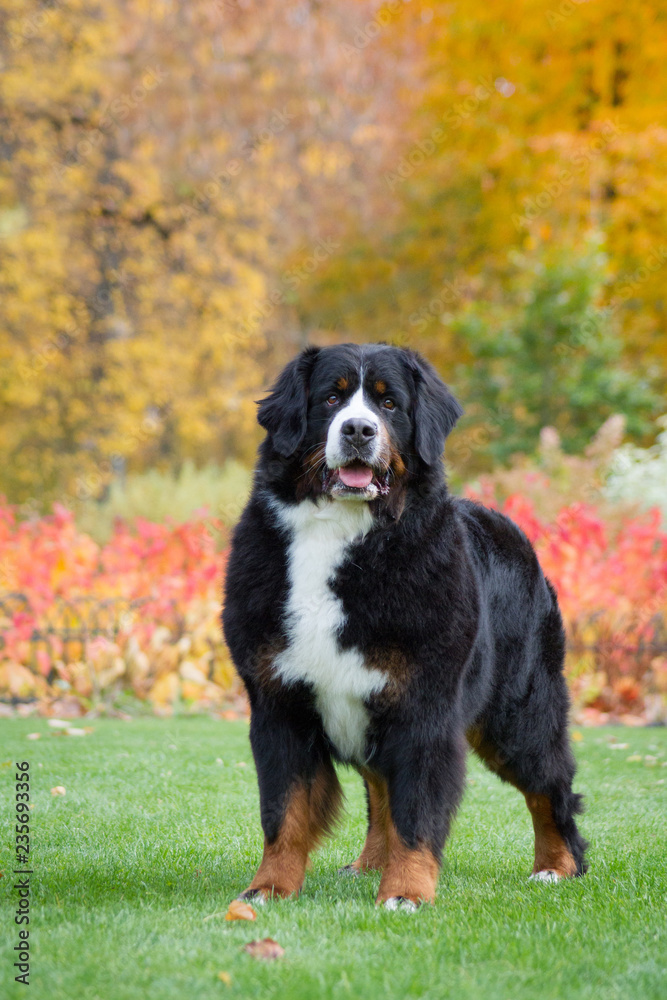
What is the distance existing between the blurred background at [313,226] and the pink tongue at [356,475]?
748cm

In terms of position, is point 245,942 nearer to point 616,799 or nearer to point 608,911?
point 608,911

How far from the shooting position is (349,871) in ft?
12.1

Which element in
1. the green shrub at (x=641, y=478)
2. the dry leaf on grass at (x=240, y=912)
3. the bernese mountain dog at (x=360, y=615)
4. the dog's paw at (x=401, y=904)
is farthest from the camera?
the green shrub at (x=641, y=478)

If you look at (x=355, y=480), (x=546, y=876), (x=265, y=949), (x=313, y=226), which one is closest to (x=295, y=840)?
(x=265, y=949)

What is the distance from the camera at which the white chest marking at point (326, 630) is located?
307 centimetres

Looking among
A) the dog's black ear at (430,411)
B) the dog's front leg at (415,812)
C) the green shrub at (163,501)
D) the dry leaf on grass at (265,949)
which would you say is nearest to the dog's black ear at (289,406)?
the dog's black ear at (430,411)

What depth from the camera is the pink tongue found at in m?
3.19

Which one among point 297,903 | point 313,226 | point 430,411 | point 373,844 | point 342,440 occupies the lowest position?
point 373,844

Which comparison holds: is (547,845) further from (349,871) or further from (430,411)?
(430,411)

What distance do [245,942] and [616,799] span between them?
2954 mm

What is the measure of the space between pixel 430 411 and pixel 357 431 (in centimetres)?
41

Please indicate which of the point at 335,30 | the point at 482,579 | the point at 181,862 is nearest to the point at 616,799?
the point at 482,579

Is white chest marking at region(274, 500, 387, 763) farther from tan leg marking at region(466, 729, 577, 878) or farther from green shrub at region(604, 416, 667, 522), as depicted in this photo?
green shrub at region(604, 416, 667, 522)

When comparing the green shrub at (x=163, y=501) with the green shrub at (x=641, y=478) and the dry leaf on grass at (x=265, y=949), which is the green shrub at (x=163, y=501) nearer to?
the green shrub at (x=641, y=478)
